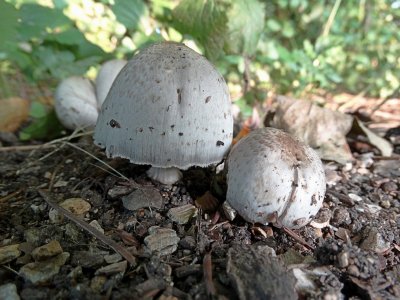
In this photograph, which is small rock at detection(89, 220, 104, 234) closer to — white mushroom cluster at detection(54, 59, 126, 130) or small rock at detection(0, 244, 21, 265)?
small rock at detection(0, 244, 21, 265)

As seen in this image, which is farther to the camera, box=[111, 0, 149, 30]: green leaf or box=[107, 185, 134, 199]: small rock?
box=[111, 0, 149, 30]: green leaf

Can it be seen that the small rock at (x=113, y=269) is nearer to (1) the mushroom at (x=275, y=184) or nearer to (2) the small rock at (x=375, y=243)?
(1) the mushroom at (x=275, y=184)

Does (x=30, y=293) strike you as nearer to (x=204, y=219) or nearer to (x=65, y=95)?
(x=204, y=219)

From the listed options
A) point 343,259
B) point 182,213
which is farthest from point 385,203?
point 182,213

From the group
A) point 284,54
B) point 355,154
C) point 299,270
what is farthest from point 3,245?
point 284,54

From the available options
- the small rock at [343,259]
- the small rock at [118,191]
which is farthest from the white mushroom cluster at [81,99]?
the small rock at [343,259]

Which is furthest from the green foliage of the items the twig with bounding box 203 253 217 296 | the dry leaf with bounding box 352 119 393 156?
the dry leaf with bounding box 352 119 393 156
